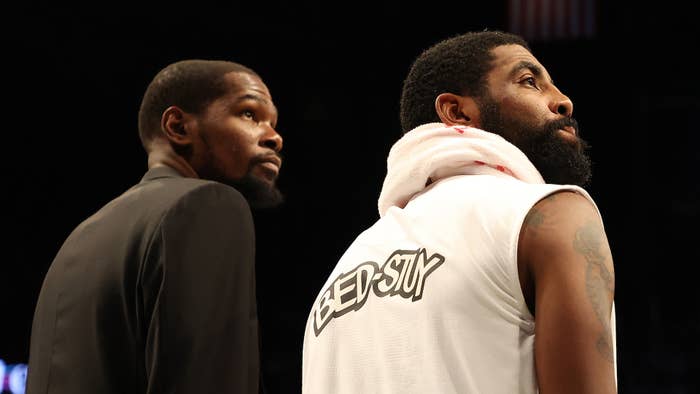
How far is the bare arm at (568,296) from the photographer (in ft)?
3.18

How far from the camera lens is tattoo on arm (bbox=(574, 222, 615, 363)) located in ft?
3.24

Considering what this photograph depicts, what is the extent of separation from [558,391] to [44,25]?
4595mm

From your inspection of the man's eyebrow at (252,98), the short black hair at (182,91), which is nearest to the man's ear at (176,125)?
the short black hair at (182,91)

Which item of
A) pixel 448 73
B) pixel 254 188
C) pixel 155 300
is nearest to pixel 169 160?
pixel 254 188

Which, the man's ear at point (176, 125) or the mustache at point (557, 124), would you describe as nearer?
the mustache at point (557, 124)

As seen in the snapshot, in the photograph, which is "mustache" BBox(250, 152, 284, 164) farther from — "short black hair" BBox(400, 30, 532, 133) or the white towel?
the white towel

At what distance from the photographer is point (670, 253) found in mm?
6094

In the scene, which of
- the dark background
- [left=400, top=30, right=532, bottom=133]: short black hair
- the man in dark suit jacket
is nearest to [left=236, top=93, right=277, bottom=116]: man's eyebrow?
the man in dark suit jacket

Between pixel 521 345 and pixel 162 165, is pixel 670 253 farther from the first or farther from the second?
pixel 521 345

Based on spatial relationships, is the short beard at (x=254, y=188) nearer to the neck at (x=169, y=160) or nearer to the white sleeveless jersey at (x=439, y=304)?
the neck at (x=169, y=160)

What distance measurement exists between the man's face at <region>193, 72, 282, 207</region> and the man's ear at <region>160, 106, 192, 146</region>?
2 centimetres

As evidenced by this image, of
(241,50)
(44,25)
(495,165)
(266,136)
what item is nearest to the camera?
(495,165)

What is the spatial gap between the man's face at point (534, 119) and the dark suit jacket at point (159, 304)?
514 mm

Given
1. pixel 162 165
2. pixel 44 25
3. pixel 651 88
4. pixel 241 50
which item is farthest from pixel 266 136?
pixel 651 88
